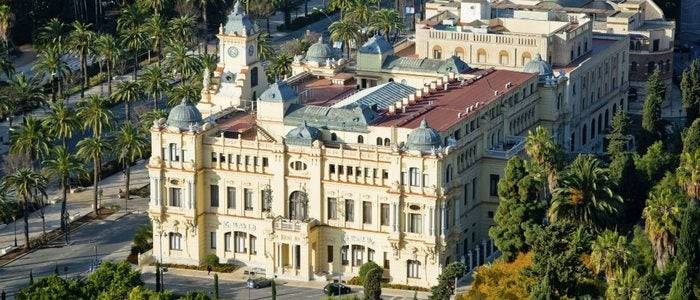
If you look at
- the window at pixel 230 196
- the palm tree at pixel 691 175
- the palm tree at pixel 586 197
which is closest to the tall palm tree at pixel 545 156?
the palm tree at pixel 586 197

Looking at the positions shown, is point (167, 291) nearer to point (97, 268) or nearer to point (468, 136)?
point (97, 268)

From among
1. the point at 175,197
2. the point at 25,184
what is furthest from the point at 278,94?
the point at 25,184

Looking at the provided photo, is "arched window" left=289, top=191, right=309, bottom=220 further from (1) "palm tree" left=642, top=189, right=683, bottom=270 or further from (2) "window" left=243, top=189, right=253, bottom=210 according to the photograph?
(1) "palm tree" left=642, top=189, right=683, bottom=270

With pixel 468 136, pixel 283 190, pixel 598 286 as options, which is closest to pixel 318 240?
pixel 283 190

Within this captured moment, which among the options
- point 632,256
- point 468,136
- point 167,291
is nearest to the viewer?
point 632,256

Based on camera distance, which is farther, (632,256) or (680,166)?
(680,166)
